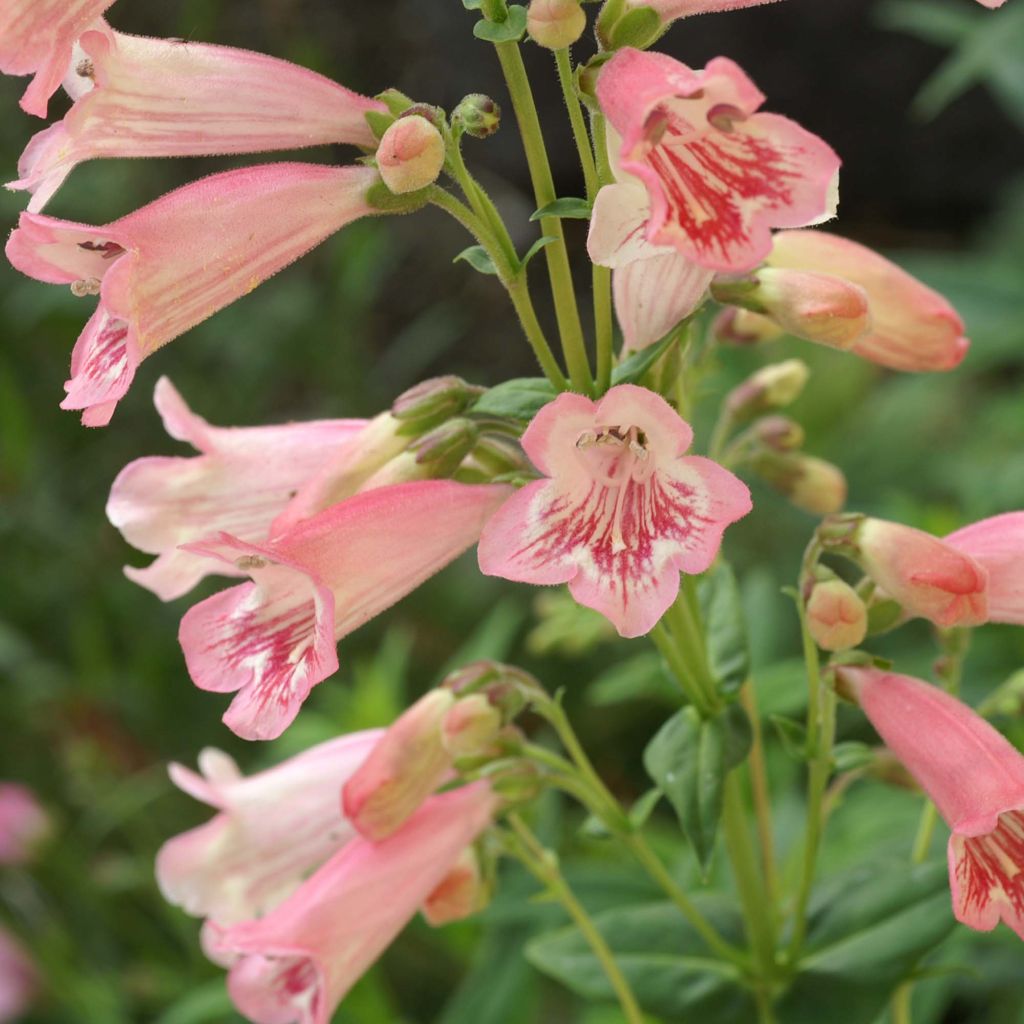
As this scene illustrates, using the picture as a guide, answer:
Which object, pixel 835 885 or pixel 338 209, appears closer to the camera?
pixel 338 209

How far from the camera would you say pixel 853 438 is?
3.64 metres

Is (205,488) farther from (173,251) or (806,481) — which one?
(806,481)

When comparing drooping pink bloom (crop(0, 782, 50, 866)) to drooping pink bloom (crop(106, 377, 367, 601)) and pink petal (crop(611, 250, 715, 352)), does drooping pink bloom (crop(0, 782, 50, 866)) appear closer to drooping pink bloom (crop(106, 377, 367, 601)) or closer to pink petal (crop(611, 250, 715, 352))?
drooping pink bloom (crop(106, 377, 367, 601))

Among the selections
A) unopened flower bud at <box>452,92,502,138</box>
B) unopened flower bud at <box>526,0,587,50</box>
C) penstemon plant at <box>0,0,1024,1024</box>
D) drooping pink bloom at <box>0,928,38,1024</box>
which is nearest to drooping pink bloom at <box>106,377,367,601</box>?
penstemon plant at <box>0,0,1024,1024</box>

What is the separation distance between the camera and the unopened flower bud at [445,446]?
3.95 ft

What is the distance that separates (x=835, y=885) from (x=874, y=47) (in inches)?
162

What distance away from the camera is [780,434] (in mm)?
1540

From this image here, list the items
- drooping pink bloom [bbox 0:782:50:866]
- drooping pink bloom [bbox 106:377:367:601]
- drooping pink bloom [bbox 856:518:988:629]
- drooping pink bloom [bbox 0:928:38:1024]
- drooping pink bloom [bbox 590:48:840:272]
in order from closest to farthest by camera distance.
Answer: drooping pink bloom [bbox 590:48:840:272], drooping pink bloom [bbox 856:518:988:629], drooping pink bloom [bbox 106:377:367:601], drooping pink bloom [bbox 0:928:38:1024], drooping pink bloom [bbox 0:782:50:866]

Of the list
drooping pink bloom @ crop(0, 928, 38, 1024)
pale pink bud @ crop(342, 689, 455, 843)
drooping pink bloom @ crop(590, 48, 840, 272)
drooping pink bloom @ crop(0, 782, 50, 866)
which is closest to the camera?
drooping pink bloom @ crop(590, 48, 840, 272)

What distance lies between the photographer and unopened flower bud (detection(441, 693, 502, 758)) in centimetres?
127

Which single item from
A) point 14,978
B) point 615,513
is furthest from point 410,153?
point 14,978

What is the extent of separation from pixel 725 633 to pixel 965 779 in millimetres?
300

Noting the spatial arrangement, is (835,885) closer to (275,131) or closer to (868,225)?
(275,131)

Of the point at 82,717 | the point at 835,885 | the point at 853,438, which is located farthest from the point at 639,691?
the point at 853,438
